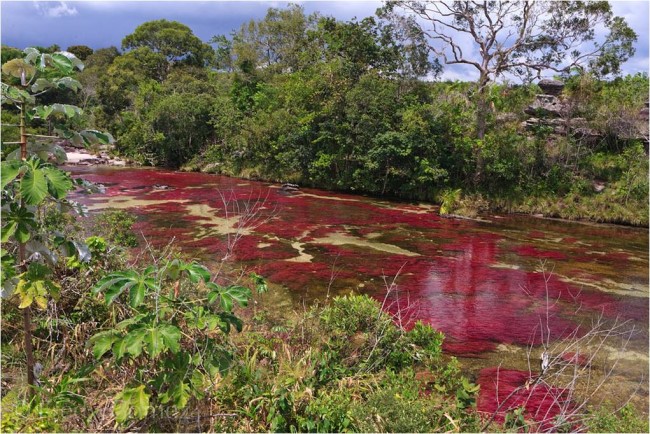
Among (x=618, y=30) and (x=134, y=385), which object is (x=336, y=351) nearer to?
(x=134, y=385)

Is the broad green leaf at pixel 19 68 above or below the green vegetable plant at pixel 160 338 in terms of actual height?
above

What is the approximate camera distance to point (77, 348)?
3.94 metres

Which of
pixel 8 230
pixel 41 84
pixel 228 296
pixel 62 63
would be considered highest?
pixel 62 63

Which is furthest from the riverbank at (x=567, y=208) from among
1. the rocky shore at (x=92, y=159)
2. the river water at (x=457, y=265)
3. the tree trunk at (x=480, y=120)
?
the rocky shore at (x=92, y=159)

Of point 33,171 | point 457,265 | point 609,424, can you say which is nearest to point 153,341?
point 33,171

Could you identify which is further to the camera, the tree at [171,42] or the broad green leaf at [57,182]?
the tree at [171,42]

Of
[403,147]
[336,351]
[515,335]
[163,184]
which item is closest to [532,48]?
[403,147]

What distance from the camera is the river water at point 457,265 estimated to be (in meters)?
6.71

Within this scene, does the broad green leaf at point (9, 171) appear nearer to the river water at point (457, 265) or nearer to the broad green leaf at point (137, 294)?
the broad green leaf at point (137, 294)

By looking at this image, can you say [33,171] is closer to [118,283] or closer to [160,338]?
[118,283]

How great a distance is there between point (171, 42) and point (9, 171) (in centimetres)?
4494

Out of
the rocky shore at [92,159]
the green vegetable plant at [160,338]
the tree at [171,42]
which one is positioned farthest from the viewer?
the tree at [171,42]

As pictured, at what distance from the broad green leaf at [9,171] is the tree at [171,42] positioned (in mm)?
43981

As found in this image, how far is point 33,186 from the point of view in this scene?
8.18 feet
